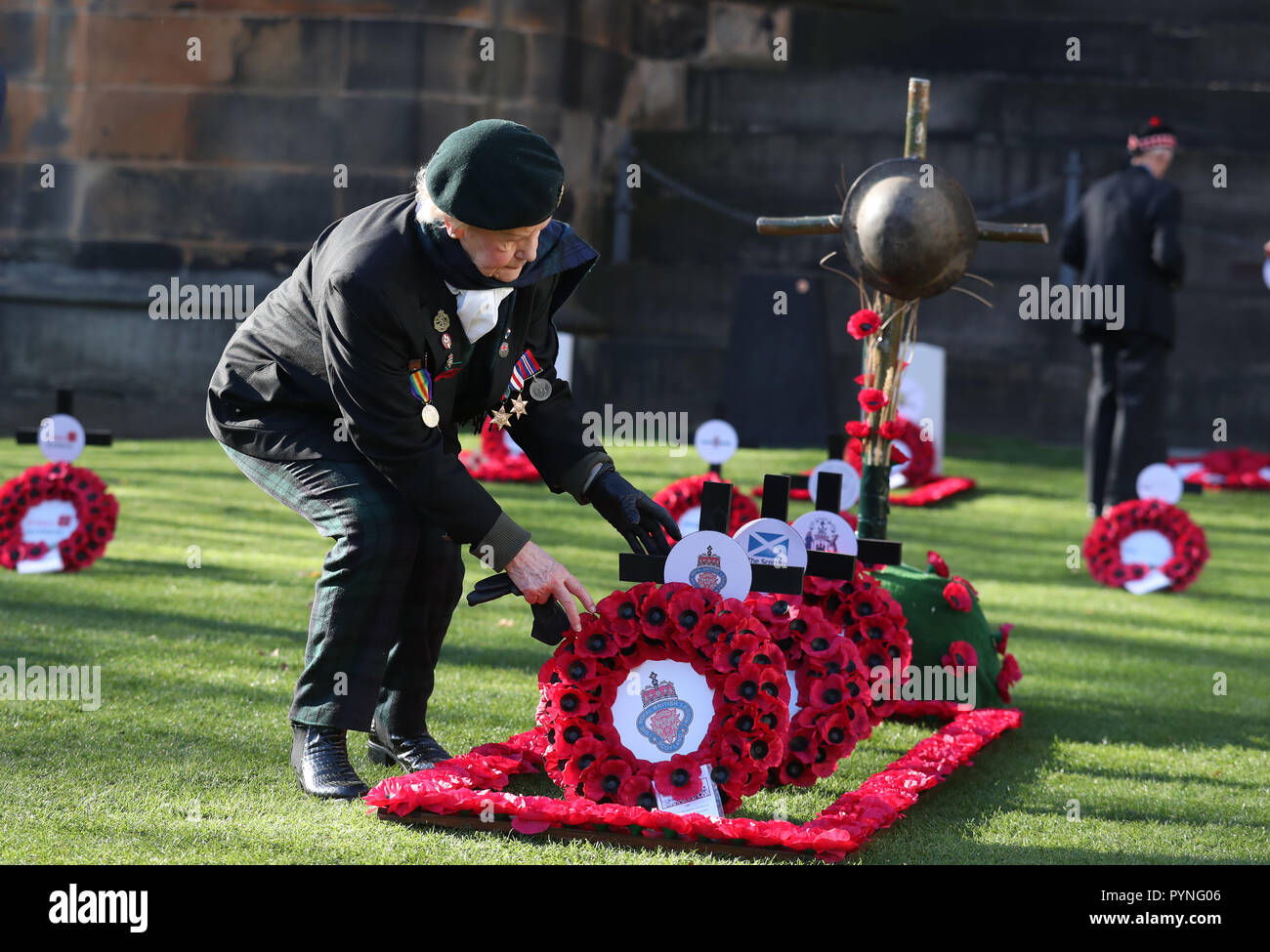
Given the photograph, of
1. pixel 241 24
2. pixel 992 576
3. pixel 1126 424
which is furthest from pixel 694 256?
pixel 992 576

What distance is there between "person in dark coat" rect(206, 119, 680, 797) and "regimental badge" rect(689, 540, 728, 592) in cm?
14

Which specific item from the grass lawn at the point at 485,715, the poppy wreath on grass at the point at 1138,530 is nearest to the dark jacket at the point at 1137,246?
the grass lawn at the point at 485,715

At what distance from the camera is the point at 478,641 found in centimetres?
651

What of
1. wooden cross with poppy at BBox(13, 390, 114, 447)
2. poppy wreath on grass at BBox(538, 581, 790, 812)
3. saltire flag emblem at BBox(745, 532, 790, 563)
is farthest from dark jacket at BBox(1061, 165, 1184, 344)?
poppy wreath on grass at BBox(538, 581, 790, 812)

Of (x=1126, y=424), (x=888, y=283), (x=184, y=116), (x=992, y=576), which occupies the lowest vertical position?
(x=992, y=576)

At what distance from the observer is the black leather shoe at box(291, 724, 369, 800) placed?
4.25m

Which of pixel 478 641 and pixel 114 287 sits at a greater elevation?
pixel 114 287

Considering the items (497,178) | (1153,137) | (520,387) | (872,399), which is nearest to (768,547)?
(520,387)

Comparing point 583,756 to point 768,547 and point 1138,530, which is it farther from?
point 1138,530

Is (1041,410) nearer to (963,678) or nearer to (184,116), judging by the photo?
(184,116)

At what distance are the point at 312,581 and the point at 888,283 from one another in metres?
3.52

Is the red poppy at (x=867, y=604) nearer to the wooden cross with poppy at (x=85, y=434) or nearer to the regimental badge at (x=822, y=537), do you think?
the regimental badge at (x=822, y=537)

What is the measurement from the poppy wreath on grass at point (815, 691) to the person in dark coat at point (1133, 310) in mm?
6055

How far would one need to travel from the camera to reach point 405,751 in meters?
4.63
